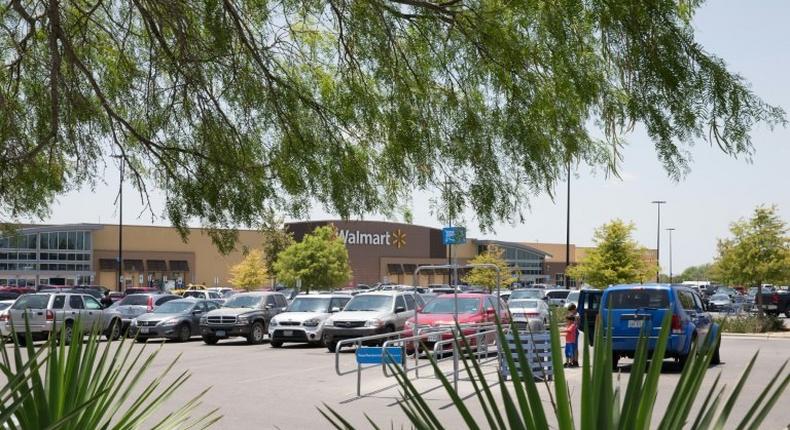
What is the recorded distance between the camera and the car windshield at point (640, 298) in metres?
19.9

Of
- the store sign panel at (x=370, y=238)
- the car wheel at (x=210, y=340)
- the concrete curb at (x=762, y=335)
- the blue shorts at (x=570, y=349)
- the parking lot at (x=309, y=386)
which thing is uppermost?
the store sign panel at (x=370, y=238)

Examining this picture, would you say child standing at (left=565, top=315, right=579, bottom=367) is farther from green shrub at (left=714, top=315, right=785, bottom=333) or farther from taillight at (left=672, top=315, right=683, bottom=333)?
green shrub at (left=714, top=315, right=785, bottom=333)

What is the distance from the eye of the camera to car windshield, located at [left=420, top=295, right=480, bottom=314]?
25378mm

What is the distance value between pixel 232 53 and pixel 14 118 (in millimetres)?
3167

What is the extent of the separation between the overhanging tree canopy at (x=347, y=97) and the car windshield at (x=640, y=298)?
12.6m

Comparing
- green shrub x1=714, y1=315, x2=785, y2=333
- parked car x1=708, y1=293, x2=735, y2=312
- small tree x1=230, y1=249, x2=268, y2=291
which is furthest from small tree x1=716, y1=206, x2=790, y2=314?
small tree x1=230, y1=249, x2=268, y2=291

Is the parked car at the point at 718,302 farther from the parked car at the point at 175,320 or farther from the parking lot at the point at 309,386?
the parked car at the point at 175,320

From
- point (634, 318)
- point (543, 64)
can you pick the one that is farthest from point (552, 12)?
point (634, 318)

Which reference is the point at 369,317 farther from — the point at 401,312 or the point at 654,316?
the point at 654,316

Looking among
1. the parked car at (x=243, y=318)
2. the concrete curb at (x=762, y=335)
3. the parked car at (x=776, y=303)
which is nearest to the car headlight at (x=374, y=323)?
the parked car at (x=243, y=318)

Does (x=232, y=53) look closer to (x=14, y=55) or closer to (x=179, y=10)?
(x=179, y=10)

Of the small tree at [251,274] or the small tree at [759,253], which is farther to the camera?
the small tree at [251,274]

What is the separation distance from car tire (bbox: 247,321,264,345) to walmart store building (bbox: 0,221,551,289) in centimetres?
3423

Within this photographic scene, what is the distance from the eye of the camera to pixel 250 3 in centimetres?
831
